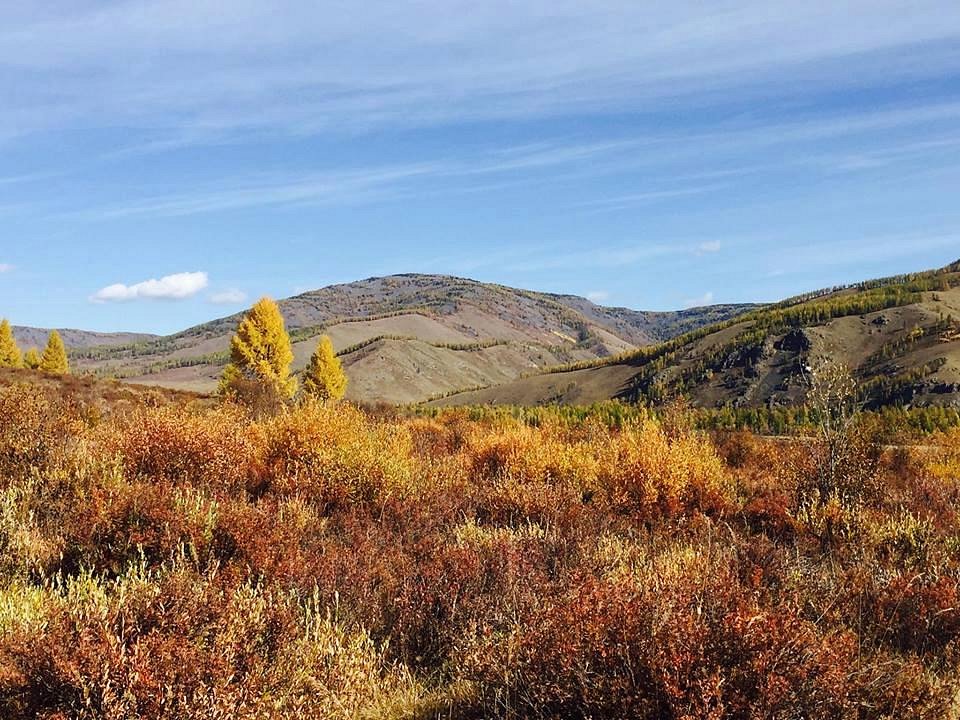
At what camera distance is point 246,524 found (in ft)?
21.3

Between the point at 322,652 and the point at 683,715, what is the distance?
7.57 ft

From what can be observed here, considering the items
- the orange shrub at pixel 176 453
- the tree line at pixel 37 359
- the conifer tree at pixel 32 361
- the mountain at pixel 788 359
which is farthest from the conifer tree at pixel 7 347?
the mountain at pixel 788 359

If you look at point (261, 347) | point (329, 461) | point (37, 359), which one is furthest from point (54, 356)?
point (329, 461)

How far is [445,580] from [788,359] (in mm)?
152246

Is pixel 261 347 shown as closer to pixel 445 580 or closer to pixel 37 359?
pixel 445 580

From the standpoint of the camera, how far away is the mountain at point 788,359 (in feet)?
367

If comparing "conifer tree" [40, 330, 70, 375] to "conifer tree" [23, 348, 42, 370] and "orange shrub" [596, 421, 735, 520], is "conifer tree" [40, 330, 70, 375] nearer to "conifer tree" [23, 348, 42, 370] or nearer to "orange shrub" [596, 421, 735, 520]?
"conifer tree" [23, 348, 42, 370]

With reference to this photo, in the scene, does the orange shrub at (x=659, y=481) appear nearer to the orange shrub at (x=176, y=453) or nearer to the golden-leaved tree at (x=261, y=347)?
the orange shrub at (x=176, y=453)

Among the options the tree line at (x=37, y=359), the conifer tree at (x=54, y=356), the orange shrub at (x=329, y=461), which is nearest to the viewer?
the orange shrub at (x=329, y=461)

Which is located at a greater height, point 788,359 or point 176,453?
point 176,453

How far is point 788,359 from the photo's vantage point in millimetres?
142375

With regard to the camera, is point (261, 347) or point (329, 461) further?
point (261, 347)

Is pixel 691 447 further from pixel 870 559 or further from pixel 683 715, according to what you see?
pixel 683 715

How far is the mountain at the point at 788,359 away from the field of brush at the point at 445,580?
10168cm
